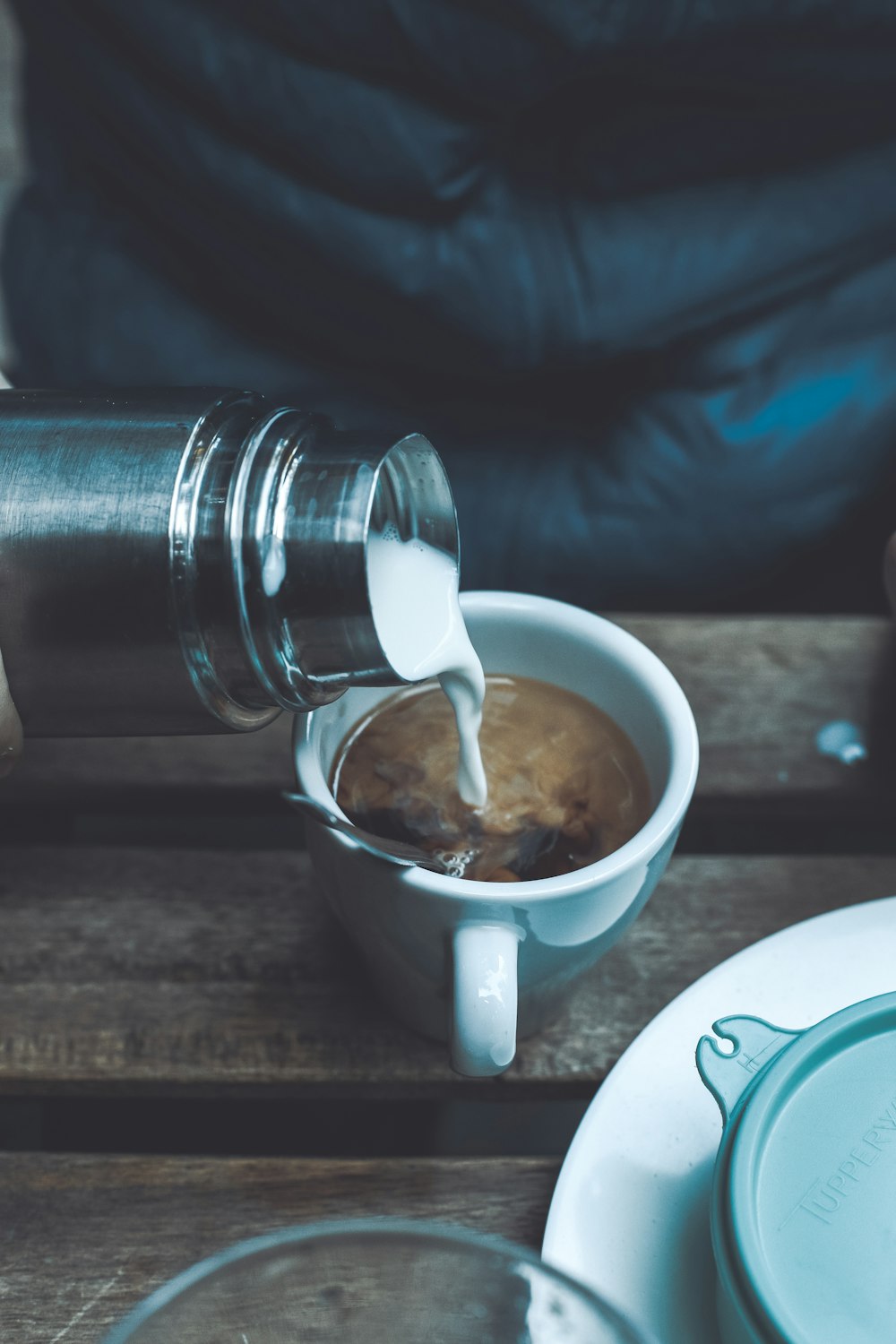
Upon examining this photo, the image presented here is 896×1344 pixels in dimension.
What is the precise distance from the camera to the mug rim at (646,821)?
415 millimetres

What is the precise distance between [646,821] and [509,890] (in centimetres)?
10

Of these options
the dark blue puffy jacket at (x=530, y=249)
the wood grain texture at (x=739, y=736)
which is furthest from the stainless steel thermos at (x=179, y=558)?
the dark blue puffy jacket at (x=530, y=249)

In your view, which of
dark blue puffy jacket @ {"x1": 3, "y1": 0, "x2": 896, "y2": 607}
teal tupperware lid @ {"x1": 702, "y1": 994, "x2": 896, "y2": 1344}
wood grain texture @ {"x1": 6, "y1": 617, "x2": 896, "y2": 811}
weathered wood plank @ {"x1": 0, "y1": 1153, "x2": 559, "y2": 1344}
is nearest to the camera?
teal tupperware lid @ {"x1": 702, "y1": 994, "x2": 896, "y2": 1344}

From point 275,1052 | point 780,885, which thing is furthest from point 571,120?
point 275,1052

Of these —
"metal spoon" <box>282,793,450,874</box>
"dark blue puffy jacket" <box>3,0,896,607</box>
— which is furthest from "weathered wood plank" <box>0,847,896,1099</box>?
"dark blue puffy jacket" <box>3,0,896,607</box>

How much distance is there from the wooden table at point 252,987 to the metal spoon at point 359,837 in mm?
104

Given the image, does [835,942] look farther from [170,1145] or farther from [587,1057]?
[170,1145]

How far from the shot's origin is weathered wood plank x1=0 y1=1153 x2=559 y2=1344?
0.43 m

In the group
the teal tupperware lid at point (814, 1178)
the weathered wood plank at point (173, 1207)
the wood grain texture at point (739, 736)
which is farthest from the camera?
the wood grain texture at point (739, 736)

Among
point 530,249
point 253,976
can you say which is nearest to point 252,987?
point 253,976

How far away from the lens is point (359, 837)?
1.43ft

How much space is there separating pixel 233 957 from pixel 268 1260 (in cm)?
25

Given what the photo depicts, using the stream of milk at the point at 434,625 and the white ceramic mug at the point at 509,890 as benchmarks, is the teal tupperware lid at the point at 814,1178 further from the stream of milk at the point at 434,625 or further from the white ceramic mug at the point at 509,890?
the stream of milk at the point at 434,625

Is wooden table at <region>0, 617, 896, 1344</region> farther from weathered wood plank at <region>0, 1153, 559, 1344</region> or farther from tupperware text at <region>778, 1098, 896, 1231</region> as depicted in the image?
tupperware text at <region>778, 1098, 896, 1231</region>
